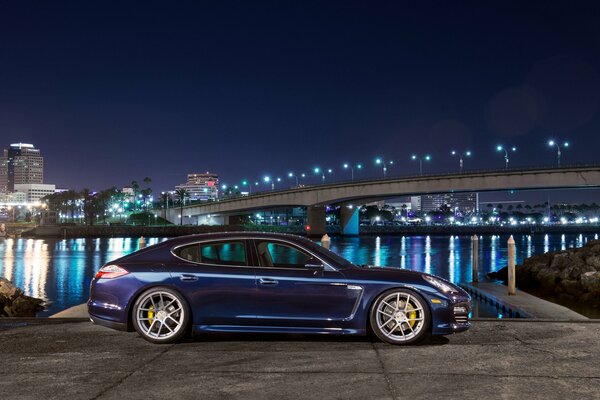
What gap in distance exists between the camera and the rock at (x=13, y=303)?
17.8m

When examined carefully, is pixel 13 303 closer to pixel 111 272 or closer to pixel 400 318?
pixel 111 272

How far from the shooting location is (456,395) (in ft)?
17.0

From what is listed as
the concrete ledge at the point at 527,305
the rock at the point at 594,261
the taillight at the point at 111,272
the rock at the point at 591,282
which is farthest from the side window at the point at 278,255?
the rock at the point at 594,261

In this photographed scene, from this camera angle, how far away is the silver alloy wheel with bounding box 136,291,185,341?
7516mm

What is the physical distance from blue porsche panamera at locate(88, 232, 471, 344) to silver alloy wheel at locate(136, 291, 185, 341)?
12mm

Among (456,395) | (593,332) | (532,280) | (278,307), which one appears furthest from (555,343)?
(532,280)

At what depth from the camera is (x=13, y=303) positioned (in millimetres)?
18453

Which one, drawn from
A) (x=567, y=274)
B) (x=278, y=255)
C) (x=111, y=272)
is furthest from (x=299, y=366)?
(x=567, y=274)

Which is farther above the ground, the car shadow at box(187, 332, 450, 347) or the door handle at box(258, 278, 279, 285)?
the door handle at box(258, 278, 279, 285)

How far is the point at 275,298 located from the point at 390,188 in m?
83.0

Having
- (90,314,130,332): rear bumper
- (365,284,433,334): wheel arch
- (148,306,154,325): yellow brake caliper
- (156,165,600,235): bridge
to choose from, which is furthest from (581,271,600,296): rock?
(156,165,600,235): bridge

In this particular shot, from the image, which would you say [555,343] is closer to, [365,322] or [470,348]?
[470,348]

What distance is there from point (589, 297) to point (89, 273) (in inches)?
1167

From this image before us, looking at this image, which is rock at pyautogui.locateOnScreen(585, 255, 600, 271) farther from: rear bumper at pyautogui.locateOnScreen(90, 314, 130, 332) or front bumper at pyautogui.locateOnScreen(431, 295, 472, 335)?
rear bumper at pyautogui.locateOnScreen(90, 314, 130, 332)
